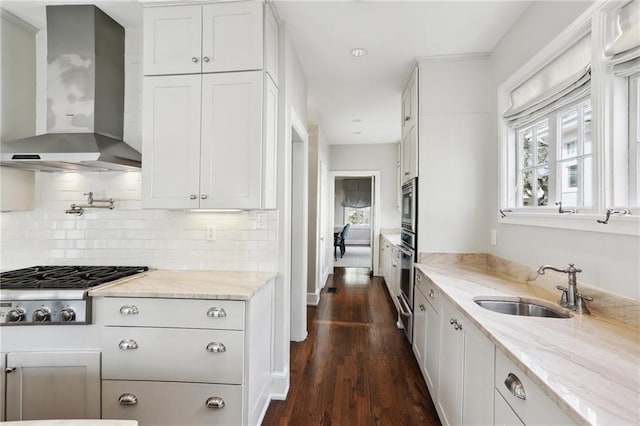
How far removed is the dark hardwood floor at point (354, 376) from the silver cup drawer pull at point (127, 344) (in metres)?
0.96

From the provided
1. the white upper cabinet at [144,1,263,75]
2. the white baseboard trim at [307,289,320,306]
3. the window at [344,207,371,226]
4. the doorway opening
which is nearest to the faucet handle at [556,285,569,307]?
the white upper cabinet at [144,1,263,75]

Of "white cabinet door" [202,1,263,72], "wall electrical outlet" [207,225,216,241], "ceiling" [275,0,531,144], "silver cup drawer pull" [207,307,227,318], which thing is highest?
"ceiling" [275,0,531,144]

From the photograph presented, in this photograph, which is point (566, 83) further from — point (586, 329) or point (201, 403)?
point (201, 403)

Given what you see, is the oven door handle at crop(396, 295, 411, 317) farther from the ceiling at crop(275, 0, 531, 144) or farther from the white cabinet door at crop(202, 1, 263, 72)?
the white cabinet door at crop(202, 1, 263, 72)

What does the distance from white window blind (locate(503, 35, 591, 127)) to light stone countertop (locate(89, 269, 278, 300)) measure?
6.75ft

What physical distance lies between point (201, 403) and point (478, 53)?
3.25m

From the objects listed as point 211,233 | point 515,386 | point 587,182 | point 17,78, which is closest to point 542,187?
point 587,182

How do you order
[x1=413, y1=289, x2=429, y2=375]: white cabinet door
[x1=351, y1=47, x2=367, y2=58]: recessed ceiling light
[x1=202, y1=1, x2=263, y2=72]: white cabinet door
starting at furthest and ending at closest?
[x1=351, y1=47, x2=367, y2=58]: recessed ceiling light < [x1=413, y1=289, x2=429, y2=375]: white cabinet door < [x1=202, y1=1, x2=263, y2=72]: white cabinet door

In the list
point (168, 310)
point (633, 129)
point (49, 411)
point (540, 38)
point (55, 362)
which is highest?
point (540, 38)

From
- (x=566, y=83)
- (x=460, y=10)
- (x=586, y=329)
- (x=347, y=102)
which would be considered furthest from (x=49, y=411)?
(x=347, y=102)

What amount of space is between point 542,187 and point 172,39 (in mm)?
2648

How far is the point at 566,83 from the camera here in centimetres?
164

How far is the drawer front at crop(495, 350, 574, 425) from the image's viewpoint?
32.2 inches

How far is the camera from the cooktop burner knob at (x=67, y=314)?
160 cm
